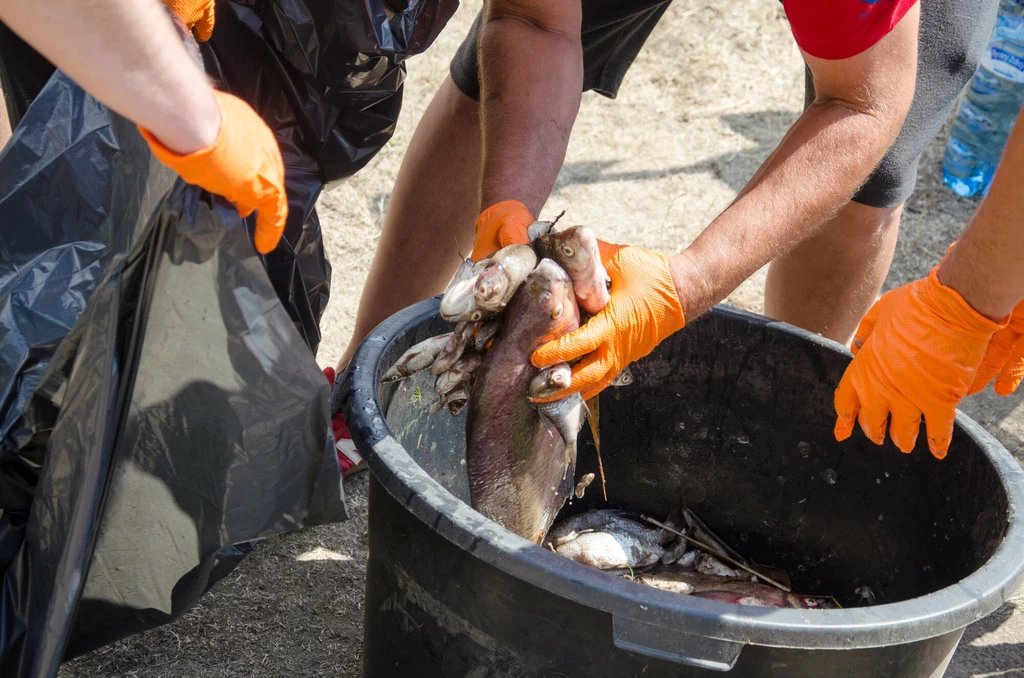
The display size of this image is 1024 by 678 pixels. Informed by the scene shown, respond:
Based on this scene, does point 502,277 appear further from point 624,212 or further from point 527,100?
point 624,212

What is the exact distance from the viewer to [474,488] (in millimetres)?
1686

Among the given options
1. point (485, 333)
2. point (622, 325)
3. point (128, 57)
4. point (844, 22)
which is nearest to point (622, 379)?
point (622, 325)

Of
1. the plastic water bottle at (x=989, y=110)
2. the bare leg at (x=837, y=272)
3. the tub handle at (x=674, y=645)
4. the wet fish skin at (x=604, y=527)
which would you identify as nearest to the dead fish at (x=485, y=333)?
the tub handle at (x=674, y=645)

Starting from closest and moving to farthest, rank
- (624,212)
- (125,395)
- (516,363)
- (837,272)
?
(125,395) < (516,363) < (837,272) < (624,212)

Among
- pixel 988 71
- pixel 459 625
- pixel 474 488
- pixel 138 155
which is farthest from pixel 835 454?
pixel 988 71

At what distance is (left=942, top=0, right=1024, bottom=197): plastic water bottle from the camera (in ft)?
13.8

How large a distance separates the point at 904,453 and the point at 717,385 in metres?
0.42

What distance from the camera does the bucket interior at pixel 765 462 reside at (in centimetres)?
189

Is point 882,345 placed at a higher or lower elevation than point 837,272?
higher

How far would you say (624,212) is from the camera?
4383mm

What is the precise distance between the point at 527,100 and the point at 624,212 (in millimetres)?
2404

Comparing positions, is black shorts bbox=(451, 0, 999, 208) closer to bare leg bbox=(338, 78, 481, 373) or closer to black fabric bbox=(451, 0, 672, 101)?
black fabric bbox=(451, 0, 672, 101)

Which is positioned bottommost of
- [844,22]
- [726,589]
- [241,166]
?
[726,589]

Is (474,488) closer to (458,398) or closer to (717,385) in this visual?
(458,398)
